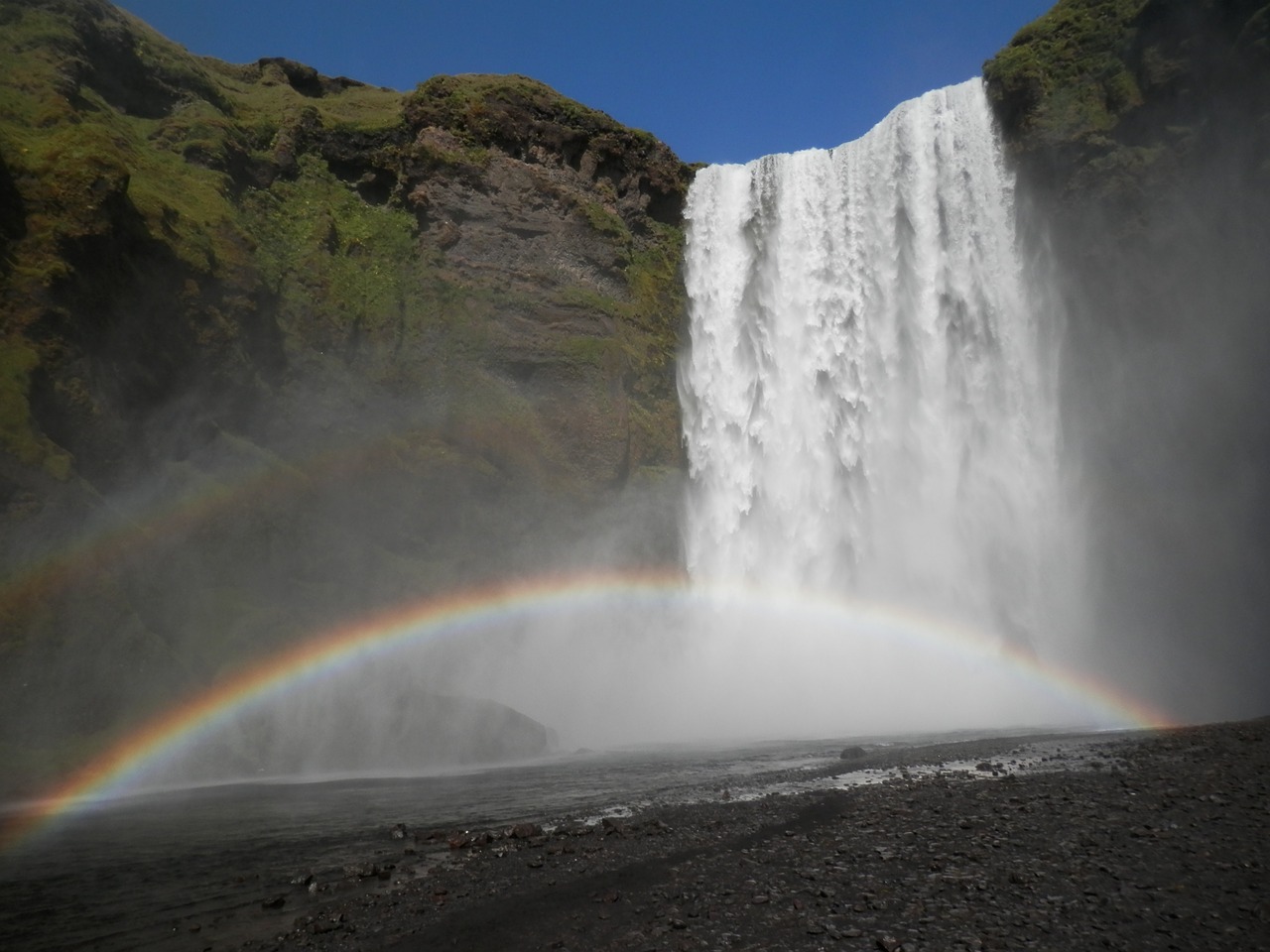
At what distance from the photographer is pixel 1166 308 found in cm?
2770

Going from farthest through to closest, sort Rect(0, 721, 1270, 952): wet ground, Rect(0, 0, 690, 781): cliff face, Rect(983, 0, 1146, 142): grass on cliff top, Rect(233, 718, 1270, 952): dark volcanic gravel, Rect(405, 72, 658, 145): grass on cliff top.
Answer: Rect(405, 72, 658, 145): grass on cliff top → Rect(983, 0, 1146, 142): grass on cliff top → Rect(0, 0, 690, 781): cliff face → Rect(0, 721, 1270, 952): wet ground → Rect(233, 718, 1270, 952): dark volcanic gravel

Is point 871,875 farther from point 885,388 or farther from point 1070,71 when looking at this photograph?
point 1070,71

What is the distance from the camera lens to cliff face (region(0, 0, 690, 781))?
19625 millimetres

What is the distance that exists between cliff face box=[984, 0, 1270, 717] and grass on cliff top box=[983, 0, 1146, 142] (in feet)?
0.22

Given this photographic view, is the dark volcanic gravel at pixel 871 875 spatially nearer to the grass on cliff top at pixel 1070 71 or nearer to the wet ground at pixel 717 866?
the wet ground at pixel 717 866

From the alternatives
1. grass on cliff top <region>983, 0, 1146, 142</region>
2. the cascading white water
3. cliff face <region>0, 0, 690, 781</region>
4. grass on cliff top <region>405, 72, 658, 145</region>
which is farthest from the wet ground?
grass on cliff top <region>405, 72, 658, 145</region>

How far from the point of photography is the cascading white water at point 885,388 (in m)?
31.1

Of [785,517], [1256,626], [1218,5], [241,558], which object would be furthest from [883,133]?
[241,558]

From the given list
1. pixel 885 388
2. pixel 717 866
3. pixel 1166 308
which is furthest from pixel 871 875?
pixel 885 388

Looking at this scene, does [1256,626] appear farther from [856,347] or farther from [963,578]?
[856,347]

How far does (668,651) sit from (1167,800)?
2379 centimetres

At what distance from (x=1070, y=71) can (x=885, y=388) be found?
13.1 meters

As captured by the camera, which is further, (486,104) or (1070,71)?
(486,104)

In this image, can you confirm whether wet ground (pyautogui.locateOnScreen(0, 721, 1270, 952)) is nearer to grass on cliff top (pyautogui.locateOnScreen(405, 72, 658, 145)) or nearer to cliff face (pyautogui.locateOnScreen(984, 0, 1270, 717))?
cliff face (pyautogui.locateOnScreen(984, 0, 1270, 717))
